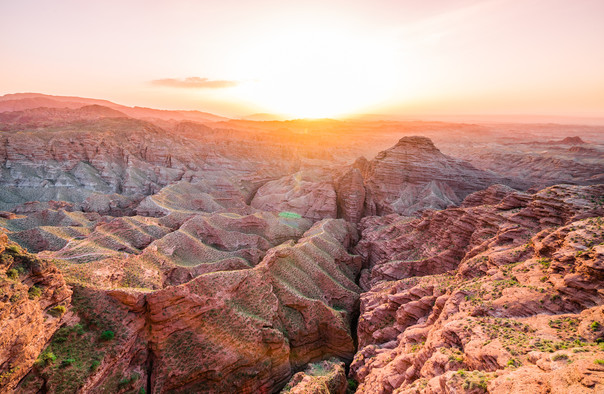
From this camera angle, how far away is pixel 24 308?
17219 millimetres

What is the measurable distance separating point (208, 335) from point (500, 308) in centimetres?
2387

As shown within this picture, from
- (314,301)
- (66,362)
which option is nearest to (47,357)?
(66,362)

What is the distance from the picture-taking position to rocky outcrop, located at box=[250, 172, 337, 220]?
233ft

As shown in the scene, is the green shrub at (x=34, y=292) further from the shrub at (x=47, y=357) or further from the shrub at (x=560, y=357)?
the shrub at (x=560, y=357)

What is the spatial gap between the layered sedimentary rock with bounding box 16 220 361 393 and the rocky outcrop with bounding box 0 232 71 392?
4.44 feet

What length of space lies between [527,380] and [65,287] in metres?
29.2

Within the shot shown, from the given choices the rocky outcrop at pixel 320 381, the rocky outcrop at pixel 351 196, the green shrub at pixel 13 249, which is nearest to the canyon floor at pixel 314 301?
the rocky outcrop at pixel 320 381

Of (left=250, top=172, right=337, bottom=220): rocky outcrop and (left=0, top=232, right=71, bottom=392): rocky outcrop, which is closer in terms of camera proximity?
(left=0, top=232, right=71, bottom=392): rocky outcrop

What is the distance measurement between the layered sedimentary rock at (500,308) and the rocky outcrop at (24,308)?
76.8ft

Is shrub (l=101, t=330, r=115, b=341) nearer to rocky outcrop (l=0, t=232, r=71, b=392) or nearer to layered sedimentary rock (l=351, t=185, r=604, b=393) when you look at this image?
rocky outcrop (l=0, t=232, r=71, b=392)

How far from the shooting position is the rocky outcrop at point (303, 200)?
71.1m

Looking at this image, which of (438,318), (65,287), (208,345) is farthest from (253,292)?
(438,318)

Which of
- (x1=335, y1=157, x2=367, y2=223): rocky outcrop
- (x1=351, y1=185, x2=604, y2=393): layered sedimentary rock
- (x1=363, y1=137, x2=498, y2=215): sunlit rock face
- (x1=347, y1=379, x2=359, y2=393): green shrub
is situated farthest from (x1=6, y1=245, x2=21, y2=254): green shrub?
(x1=363, y1=137, x2=498, y2=215): sunlit rock face

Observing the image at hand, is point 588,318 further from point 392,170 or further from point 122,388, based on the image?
point 392,170
